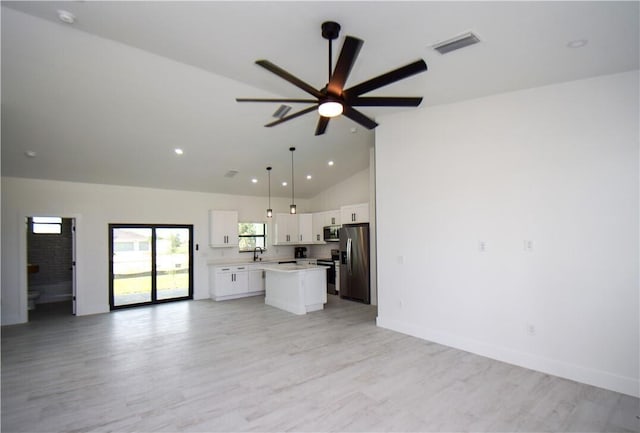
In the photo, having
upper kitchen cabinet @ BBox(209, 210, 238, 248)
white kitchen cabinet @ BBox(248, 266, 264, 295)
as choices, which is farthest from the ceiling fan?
white kitchen cabinet @ BBox(248, 266, 264, 295)

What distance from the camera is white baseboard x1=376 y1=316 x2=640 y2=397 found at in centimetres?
319

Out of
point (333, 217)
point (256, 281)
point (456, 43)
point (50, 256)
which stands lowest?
point (256, 281)

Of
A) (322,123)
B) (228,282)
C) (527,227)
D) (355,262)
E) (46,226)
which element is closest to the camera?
(322,123)

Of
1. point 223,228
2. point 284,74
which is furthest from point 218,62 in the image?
point 223,228

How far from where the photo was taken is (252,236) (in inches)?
357

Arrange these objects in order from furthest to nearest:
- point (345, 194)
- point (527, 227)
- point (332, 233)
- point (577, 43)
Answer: point (345, 194) → point (332, 233) → point (527, 227) → point (577, 43)

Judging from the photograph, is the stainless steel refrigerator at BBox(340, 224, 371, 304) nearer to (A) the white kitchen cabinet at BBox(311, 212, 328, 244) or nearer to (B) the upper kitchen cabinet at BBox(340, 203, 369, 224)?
(B) the upper kitchen cabinet at BBox(340, 203, 369, 224)

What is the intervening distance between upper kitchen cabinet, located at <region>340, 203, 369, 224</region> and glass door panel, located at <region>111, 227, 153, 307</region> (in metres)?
4.56

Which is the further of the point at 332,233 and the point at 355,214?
the point at 332,233

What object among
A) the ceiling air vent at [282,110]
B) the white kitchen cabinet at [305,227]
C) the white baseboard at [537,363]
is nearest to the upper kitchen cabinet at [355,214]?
the white kitchen cabinet at [305,227]

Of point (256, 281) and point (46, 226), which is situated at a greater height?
point (46, 226)

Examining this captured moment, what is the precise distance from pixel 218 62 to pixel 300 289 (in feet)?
13.9

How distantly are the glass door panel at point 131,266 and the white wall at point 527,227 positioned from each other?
5600 mm

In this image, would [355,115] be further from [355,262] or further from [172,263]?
[172,263]
